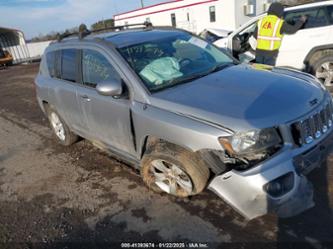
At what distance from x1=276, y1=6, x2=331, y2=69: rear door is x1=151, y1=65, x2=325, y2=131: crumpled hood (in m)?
3.02

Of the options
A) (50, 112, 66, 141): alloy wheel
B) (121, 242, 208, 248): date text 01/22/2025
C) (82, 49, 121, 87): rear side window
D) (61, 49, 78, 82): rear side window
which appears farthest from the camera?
(50, 112, 66, 141): alloy wheel

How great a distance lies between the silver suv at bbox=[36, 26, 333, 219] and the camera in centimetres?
260

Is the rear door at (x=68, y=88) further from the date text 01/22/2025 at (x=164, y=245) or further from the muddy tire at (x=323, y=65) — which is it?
the muddy tire at (x=323, y=65)

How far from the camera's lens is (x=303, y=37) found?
6141mm

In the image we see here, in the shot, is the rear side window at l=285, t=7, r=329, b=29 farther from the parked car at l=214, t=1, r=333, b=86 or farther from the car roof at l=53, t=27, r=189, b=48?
the car roof at l=53, t=27, r=189, b=48

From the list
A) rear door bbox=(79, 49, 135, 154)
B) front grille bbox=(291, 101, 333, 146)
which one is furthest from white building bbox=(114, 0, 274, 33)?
front grille bbox=(291, 101, 333, 146)

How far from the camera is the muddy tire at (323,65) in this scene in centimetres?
602

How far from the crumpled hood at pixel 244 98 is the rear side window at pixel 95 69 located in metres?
0.76

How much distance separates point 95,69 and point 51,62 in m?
1.55

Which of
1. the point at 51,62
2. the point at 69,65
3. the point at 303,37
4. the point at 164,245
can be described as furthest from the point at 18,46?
the point at 164,245

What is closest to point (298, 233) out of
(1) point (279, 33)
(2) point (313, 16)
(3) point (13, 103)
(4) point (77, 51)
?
(4) point (77, 51)

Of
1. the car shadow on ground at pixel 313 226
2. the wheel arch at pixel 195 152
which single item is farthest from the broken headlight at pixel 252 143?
the car shadow on ground at pixel 313 226

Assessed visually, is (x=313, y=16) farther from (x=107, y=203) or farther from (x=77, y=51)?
(x=107, y=203)

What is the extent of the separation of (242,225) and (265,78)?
1.55 m
